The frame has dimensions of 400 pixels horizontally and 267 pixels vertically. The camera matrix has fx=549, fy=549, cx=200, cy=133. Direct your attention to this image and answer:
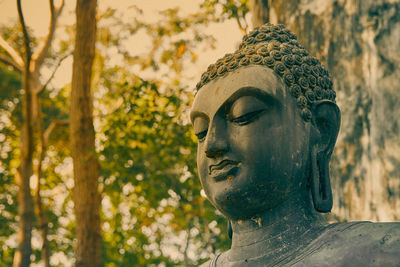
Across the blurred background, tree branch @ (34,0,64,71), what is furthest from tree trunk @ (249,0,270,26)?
tree branch @ (34,0,64,71)

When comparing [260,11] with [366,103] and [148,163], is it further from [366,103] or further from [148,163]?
[148,163]

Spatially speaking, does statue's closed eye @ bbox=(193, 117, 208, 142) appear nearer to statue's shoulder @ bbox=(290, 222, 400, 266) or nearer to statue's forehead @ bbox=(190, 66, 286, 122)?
statue's forehead @ bbox=(190, 66, 286, 122)

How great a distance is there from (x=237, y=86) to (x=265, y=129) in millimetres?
330

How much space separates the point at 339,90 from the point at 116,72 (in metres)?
10.6

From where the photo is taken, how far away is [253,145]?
330 centimetres

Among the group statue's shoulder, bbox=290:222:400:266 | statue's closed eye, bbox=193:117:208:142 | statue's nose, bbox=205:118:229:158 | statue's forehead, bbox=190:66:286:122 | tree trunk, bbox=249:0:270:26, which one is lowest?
statue's shoulder, bbox=290:222:400:266

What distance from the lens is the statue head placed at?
130 inches

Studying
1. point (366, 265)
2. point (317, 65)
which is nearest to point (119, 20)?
point (317, 65)

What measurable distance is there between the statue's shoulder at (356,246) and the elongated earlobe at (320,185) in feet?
0.81

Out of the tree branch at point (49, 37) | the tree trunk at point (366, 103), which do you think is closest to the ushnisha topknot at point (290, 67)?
the tree trunk at point (366, 103)

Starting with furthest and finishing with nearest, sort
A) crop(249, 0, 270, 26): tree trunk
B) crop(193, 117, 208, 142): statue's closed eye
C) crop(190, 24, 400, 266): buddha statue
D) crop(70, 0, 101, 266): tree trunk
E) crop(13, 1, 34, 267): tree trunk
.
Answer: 1. crop(13, 1, 34, 267): tree trunk
2. crop(70, 0, 101, 266): tree trunk
3. crop(249, 0, 270, 26): tree trunk
4. crop(193, 117, 208, 142): statue's closed eye
5. crop(190, 24, 400, 266): buddha statue

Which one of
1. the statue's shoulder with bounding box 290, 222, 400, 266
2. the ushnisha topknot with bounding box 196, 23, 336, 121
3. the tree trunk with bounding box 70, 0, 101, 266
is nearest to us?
the statue's shoulder with bounding box 290, 222, 400, 266

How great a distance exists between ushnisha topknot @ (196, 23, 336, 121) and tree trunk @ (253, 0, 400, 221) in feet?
7.44

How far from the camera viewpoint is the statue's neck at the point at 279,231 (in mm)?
3285
